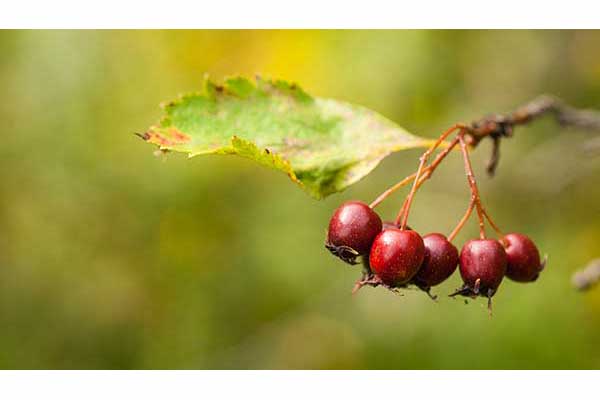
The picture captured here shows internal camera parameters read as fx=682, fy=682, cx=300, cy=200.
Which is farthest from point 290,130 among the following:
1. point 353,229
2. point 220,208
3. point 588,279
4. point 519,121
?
point 220,208

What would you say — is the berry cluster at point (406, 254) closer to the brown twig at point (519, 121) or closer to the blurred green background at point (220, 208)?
the brown twig at point (519, 121)

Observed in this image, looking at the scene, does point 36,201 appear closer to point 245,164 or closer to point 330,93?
point 245,164

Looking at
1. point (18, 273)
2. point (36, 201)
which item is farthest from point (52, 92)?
point (18, 273)

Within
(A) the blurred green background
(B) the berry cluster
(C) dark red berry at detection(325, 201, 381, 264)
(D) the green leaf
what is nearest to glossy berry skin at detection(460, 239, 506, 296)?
(B) the berry cluster

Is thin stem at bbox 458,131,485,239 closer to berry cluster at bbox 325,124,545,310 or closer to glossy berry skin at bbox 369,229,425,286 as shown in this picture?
berry cluster at bbox 325,124,545,310

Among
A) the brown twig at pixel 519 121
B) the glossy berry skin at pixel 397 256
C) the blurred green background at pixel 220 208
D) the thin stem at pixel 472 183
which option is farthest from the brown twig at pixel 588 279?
the blurred green background at pixel 220 208

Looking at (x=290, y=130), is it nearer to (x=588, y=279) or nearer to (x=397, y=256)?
(x=397, y=256)
